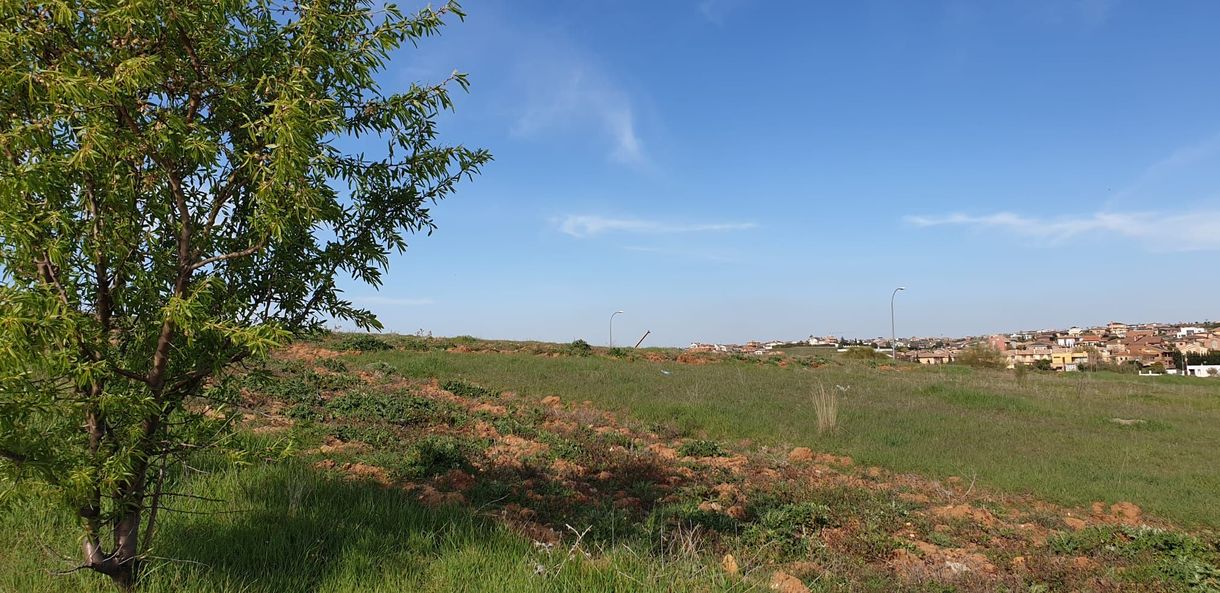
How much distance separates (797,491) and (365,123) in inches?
304

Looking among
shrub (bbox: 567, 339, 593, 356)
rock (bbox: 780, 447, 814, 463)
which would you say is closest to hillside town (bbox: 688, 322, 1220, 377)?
shrub (bbox: 567, 339, 593, 356)

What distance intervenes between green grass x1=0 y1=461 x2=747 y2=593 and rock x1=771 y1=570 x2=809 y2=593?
631mm

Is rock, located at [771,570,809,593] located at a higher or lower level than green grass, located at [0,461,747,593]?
lower

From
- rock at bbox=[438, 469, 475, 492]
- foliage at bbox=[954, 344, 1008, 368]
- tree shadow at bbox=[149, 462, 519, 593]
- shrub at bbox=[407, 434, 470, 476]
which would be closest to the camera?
tree shadow at bbox=[149, 462, 519, 593]

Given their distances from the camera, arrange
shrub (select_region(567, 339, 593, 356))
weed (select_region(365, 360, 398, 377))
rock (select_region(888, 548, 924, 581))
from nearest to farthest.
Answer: rock (select_region(888, 548, 924, 581))
weed (select_region(365, 360, 398, 377))
shrub (select_region(567, 339, 593, 356))

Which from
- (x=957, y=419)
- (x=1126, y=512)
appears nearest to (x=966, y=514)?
(x=1126, y=512)

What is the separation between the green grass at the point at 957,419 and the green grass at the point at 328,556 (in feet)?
28.4

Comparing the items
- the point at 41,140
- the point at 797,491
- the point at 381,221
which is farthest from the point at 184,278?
the point at 797,491

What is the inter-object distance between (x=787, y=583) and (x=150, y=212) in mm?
5523

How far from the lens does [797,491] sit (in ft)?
31.1

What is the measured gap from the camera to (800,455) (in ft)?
39.5

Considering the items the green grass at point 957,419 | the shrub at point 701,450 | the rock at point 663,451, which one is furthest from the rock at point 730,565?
the green grass at point 957,419

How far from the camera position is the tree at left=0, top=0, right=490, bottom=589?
3393 millimetres

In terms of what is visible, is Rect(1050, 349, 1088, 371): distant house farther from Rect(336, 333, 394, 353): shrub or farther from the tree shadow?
the tree shadow
